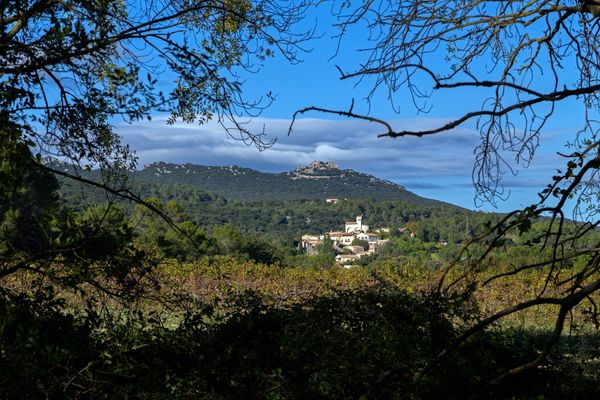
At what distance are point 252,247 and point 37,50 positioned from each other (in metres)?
16.8

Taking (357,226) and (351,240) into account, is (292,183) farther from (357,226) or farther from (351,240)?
(351,240)

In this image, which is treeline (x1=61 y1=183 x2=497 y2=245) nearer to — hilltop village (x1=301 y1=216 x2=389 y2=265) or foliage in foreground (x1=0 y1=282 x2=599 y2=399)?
hilltop village (x1=301 y1=216 x2=389 y2=265)

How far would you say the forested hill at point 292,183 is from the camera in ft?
205

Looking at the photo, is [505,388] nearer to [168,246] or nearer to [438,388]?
[438,388]

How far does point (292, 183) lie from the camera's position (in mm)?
68938

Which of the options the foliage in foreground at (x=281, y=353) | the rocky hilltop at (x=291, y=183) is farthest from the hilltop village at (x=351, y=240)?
the foliage in foreground at (x=281, y=353)

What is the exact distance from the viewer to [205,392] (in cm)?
474

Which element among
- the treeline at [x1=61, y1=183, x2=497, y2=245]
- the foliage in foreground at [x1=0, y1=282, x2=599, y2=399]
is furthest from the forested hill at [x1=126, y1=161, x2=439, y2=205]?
the foliage in foreground at [x1=0, y1=282, x2=599, y2=399]

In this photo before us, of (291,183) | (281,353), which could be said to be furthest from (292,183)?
(281,353)

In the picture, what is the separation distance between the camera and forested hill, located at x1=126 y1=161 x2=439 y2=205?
62.4 metres

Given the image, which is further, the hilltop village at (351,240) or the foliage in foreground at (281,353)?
the hilltop village at (351,240)

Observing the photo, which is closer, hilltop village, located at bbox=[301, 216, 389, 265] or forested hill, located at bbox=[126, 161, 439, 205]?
hilltop village, located at bbox=[301, 216, 389, 265]

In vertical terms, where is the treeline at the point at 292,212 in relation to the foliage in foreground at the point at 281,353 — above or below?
above

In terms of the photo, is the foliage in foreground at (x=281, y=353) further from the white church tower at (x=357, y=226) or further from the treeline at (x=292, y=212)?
the white church tower at (x=357, y=226)
